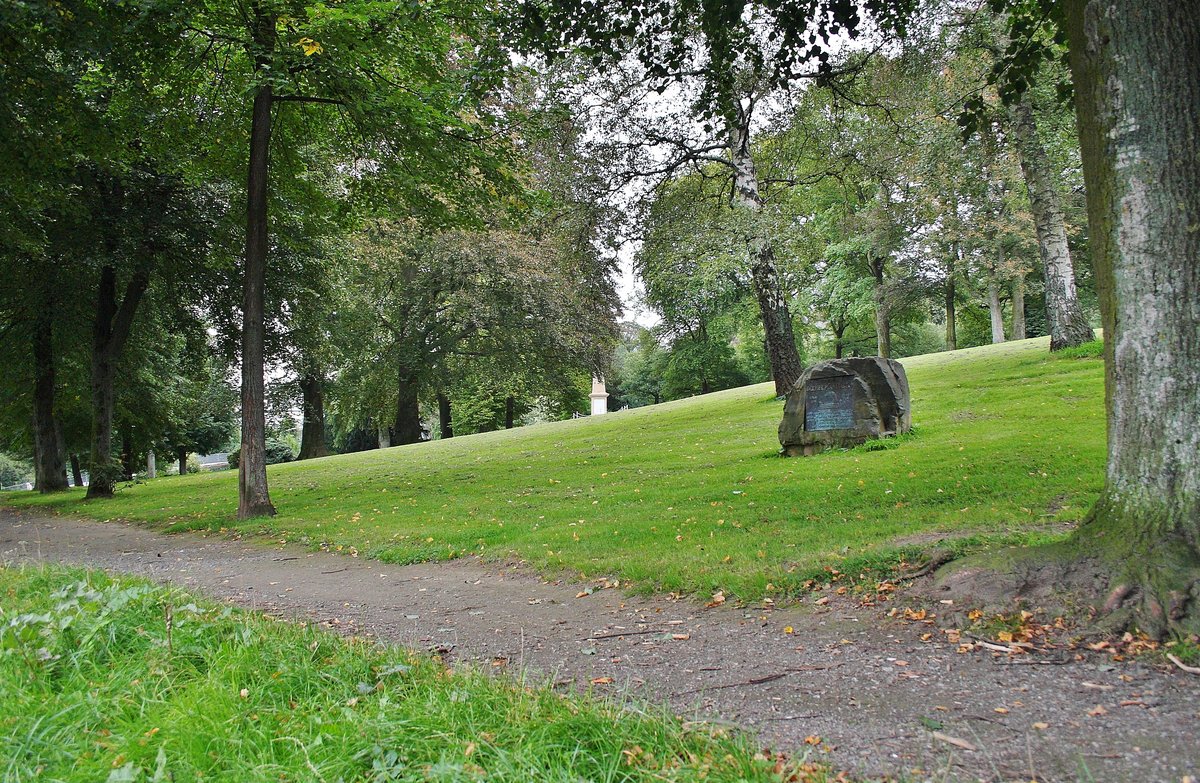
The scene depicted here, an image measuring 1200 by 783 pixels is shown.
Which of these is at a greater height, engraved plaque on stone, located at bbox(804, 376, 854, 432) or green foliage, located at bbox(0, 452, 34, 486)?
engraved plaque on stone, located at bbox(804, 376, 854, 432)

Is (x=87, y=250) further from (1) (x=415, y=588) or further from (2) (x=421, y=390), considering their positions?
(2) (x=421, y=390)

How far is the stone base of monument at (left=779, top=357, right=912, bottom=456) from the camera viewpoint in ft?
39.2

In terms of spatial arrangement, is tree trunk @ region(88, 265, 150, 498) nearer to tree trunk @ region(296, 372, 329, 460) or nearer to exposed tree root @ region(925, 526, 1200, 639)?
tree trunk @ region(296, 372, 329, 460)

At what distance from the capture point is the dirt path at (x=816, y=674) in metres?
2.69

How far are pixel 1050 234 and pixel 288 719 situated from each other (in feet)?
62.1

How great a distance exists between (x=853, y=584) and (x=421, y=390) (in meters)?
28.2

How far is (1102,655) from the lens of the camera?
139 inches

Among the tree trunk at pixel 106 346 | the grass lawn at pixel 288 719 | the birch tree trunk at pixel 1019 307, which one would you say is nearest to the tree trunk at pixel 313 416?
the tree trunk at pixel 106 346

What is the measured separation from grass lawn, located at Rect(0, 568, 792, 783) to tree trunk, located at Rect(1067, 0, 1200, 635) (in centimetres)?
285

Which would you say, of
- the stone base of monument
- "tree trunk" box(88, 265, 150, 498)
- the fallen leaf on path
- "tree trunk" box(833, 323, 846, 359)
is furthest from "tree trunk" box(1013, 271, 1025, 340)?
"tree trunk" box(88, 265, 150, 498)

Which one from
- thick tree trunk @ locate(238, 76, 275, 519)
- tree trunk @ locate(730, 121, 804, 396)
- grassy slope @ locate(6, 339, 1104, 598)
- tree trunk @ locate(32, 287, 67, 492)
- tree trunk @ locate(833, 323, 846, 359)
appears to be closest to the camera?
grassy slope @ locate(6, 339, 1104, 598)

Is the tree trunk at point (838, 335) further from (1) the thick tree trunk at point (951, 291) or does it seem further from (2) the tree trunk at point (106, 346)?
(2) the tree trunk at point (106, 346)

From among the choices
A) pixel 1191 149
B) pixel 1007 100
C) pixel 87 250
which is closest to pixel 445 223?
pixel 87 250

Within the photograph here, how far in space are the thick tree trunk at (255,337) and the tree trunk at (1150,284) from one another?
11.3 m
